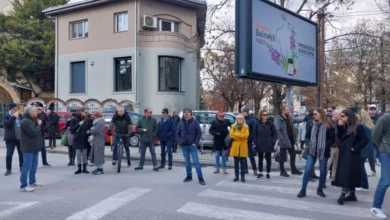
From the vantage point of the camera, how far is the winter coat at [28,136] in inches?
327

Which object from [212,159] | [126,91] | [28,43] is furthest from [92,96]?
[212,159]

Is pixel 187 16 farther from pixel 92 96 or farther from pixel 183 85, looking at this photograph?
pixel 92 96

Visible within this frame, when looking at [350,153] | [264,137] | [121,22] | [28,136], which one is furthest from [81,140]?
[121,22]

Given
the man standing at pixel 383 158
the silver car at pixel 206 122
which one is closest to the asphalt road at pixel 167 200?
the man standing at pixel 383 158

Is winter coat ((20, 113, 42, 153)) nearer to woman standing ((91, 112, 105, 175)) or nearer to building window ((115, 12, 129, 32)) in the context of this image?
woman standing ((91, 112, 105, 175))

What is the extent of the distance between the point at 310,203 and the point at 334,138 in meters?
1.37

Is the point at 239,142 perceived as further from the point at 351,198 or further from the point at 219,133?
the point at 351,198

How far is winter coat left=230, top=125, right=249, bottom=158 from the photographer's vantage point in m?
9.41

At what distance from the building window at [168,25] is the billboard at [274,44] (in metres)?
12.3

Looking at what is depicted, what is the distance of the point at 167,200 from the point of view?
24.5ft

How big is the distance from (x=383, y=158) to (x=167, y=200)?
Answer: 3780mm

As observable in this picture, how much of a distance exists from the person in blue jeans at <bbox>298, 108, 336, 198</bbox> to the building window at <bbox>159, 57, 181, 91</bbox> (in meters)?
18.4

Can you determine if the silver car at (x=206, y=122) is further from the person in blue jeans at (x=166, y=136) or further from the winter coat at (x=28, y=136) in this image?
the winter coat at (x=28, y=136)

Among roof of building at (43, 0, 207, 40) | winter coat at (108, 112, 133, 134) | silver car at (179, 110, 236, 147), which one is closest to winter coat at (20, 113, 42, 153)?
winter coat at (108, 112, 133, 134)
